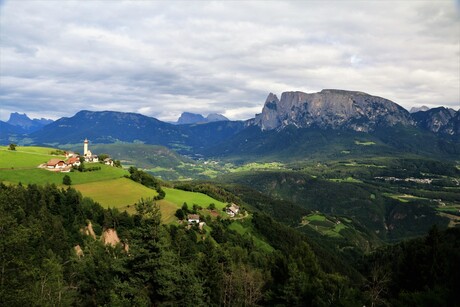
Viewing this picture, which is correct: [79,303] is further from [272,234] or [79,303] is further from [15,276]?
[272,234]

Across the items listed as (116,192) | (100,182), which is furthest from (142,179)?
(116,192)

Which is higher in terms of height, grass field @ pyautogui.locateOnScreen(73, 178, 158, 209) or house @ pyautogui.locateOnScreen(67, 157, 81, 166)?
house @ pyautogui.locateOnScreen(67, 157, 81, 166)

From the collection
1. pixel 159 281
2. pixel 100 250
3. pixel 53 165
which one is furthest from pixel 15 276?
pixel 53 165

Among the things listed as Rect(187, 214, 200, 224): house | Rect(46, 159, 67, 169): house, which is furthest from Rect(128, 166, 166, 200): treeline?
Rect(187, 214, 200, 224): house

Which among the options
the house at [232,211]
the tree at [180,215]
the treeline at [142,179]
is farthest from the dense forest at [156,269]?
the treeline at [142,179]

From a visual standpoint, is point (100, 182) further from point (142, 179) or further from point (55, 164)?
point (142, 179)

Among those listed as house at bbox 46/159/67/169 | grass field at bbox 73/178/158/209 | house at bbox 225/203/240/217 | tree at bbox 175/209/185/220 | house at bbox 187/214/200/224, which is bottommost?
house at bbox 225/203/240/217

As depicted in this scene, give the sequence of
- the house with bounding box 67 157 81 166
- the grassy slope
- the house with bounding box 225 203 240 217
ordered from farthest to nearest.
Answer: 1. the house with bounding box 225 203 240 217
2. the house with bounding box 67 157 81 166
3. the grassy slope

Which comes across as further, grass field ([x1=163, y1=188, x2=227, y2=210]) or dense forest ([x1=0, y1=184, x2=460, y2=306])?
grass field ([x1=163, y1=188, x2=227, y2=210])

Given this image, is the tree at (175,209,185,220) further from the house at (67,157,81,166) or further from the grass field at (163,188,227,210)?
the house at (67,157,81,166)

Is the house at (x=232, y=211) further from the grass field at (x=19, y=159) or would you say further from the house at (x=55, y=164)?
the grass field at (x=19, y=159)
